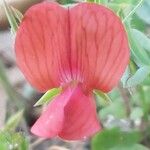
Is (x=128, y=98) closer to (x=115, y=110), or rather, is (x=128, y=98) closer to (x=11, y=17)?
(x=115, y=110)

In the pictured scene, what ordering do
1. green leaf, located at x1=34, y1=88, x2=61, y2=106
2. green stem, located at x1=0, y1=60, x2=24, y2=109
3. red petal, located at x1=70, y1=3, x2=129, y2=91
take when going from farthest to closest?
1. green stem, located at x1=0, y1=60, x2=24, y2=109
2. green leaf, located at x1=34, y1=88, x2=61, y2=106
3. red petal, located at x1=70, y1=3, x2=129, y2=91

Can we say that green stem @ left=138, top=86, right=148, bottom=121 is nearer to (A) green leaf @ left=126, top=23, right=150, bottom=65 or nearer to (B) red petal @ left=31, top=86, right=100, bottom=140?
(A) green leaf @ left=126, top=23, right=150, bottom=65

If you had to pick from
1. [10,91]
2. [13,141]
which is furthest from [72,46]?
[10,91]

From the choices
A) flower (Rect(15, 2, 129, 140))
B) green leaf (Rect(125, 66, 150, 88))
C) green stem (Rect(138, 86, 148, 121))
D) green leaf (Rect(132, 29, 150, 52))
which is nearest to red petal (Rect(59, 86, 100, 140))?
flower (Rect(15, 2, 129, 140))

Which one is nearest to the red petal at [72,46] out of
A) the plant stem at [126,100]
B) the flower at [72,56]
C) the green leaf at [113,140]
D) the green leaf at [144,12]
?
the flower at [72,56]

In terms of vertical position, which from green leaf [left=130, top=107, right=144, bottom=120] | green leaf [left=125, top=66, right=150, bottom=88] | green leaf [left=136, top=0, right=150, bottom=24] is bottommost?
green leaf [left=130, top=107, right=144, bottom=120]

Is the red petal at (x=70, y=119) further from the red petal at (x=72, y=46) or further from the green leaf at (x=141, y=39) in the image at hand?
the green leaf at (x=141, y=39)

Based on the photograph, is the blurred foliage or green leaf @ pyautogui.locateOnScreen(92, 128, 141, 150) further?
green leaf @ pyautogui.locateOnScreen(92, 128, 141, 150)
